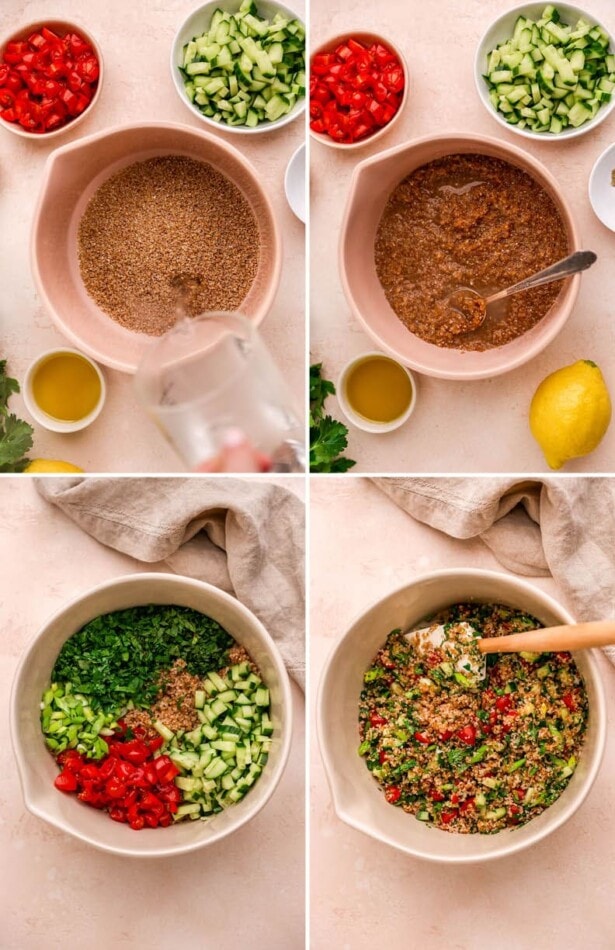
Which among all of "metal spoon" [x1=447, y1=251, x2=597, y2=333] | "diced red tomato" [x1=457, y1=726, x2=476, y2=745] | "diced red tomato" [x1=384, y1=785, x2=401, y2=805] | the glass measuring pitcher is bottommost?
"diced red tomato" [x1=384, y1=785, x2=401, y2=805]

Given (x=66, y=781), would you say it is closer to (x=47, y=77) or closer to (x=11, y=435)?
(x=11, y=435)

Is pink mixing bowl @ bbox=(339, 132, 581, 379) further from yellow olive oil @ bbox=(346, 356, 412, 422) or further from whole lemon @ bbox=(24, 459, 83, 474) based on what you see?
whole lemon @ bbox=(24, 459, 83, 474)

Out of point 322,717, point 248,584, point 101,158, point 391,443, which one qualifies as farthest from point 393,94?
point 322,717

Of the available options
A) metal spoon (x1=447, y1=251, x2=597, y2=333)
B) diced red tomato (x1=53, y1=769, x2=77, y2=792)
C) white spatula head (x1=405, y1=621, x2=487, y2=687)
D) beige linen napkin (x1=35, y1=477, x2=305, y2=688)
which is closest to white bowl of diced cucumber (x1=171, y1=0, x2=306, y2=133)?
metal spoon (x1=447, y1=251, x2=597, y2=333)

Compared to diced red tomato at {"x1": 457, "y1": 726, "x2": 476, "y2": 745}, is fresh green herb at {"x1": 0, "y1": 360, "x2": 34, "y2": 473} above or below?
above

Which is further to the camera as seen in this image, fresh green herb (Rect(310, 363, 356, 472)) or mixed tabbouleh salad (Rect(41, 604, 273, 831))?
fresh green herb (Rect(310, 363, 356, 472))

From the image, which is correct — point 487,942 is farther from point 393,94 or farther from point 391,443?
point 393,94

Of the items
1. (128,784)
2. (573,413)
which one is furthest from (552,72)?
(128,784)
